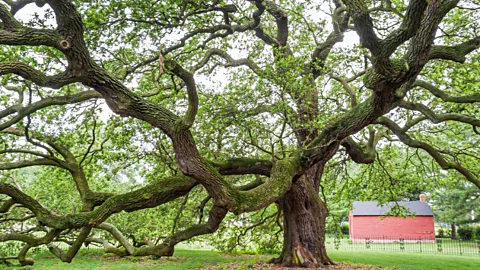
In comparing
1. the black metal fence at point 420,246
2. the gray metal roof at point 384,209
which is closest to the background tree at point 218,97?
the black metal fence at point 420,246

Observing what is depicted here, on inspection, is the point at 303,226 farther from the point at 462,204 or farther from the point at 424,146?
the point at 462,204

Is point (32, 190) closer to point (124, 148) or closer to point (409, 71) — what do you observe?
point (124, 148)

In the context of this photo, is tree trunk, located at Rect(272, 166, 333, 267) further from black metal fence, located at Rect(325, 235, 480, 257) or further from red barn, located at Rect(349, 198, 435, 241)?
red barn, located at Rect(349, 198, 435, 241)

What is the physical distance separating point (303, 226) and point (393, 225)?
29.0 meters

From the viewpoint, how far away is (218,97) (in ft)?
31.5

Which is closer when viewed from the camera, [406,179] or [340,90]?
[340,90]

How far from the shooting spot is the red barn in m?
36.4

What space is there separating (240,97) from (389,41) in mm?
4020

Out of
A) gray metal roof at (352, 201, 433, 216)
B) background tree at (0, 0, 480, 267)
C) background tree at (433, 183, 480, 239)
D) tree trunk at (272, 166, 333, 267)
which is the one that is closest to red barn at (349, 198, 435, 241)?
gray metal roof at (352, 201, 433, 216)

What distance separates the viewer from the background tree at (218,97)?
6.36 m

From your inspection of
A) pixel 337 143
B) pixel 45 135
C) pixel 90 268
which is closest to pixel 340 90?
pixel 337 143

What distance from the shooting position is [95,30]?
8.02 metres

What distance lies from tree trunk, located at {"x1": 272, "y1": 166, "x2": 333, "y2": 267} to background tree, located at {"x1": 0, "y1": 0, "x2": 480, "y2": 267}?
0.04m

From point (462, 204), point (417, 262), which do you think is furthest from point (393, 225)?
point (417, 262)
